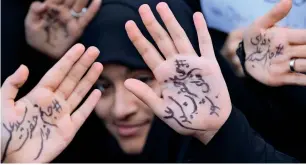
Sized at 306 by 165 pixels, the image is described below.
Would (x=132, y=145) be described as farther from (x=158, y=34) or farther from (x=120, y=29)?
(x=158, y=34)

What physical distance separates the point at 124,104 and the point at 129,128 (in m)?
0.09

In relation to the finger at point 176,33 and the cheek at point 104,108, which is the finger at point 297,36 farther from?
the cheek at point 104,108

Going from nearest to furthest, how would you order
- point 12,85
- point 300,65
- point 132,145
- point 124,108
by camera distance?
1. point 12,85
2. point 300,65
3. point 124,108
4. point 132,145

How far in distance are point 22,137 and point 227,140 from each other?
1.55ft

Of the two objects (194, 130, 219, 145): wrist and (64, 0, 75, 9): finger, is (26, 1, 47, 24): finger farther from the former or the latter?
(194, 130, 219, 145): wrist

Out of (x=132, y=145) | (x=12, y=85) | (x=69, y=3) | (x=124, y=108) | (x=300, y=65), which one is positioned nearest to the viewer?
(x=12, y=85)

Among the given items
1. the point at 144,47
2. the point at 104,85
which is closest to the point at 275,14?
the point at 144,47

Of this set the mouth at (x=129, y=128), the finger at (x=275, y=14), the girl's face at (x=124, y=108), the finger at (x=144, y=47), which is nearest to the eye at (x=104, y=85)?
the girl's face at (x=124, y=108)

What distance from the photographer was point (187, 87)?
105 cm

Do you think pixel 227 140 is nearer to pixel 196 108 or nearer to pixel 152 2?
pixel 196 108

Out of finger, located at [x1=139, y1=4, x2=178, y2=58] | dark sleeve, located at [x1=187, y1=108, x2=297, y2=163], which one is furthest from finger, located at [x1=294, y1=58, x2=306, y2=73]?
finger, located at [x1=139, y1=4, x2=178, y2=58]

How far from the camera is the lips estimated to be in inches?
55.4

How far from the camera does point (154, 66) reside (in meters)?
1.07

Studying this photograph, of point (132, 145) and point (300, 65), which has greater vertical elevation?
point (300, 65)
